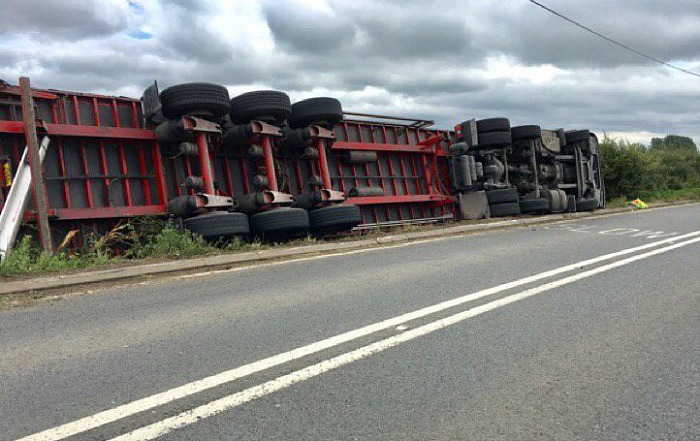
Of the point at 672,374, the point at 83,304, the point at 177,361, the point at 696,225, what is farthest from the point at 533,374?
the point at 696,225

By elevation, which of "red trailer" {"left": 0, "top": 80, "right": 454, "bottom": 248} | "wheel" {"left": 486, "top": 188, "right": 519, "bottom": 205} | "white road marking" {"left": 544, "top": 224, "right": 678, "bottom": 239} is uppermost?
"red trailer" {"left": 0, "top": 80, "right": 454, "bottom": 248}

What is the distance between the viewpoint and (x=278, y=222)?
9.03m

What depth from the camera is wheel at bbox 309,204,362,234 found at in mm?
9773

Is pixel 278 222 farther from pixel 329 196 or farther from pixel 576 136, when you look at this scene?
pixel 576 136

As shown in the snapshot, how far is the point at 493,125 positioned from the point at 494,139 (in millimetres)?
400

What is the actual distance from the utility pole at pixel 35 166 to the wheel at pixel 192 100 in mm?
1904

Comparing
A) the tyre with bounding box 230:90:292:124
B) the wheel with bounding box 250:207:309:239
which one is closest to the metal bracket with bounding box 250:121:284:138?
the tyre with bounding box 230:90:292:124

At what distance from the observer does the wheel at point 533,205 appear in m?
14.9

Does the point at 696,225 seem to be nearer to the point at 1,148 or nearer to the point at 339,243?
the point at 339,243

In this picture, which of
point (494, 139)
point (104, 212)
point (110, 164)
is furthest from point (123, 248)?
point (494, 139)

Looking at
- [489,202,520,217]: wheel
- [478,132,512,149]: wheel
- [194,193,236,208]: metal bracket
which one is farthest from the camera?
[478,132,512,149]: wheel

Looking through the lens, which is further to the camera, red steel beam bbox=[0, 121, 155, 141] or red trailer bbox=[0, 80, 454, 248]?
A: red trailer bbox=[0, 80, 454, 248]

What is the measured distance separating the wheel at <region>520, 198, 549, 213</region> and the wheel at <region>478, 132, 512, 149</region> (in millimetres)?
1762

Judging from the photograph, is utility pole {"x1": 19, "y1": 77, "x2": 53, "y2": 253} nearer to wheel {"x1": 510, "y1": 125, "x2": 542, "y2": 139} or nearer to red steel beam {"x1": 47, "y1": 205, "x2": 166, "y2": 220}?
red steel beam {"x1": 47, "y1": 205, "x2": 166, "y2": 220}
